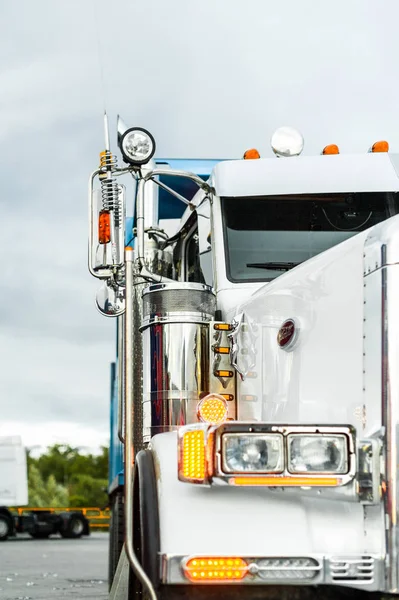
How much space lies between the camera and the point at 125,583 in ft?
14.4

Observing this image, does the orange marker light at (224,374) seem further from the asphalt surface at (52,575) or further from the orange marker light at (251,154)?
the asphalt surface at (52,575)

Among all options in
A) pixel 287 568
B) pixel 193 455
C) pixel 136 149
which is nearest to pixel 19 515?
pixel 136 149

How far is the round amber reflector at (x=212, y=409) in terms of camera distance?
178 inches

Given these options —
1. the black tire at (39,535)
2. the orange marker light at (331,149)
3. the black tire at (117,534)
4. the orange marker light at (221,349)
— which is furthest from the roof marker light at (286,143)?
the black tire at (39,535)

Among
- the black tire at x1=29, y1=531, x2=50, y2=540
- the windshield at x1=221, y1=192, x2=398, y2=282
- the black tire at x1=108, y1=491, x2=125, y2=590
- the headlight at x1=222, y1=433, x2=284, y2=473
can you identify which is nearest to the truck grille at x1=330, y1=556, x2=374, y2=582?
the headlight at x1=222, y1=433, x2=284, y2=473

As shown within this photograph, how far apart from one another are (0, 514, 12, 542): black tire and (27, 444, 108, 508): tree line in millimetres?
19781

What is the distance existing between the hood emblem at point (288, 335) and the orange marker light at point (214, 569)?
3.50ft

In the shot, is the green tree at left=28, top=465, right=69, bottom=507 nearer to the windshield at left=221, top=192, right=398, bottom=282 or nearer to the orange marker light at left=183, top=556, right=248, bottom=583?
the windshield at left=221, top=192, right=398, bottom=282

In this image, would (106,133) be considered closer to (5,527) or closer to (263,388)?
(263,388)

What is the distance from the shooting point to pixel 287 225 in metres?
5.45

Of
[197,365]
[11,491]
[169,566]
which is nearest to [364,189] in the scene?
[197,365]

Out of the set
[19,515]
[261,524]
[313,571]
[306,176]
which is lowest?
[19,515]

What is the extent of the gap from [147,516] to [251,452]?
46cm

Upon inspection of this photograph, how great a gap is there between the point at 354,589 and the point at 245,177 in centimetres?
266
